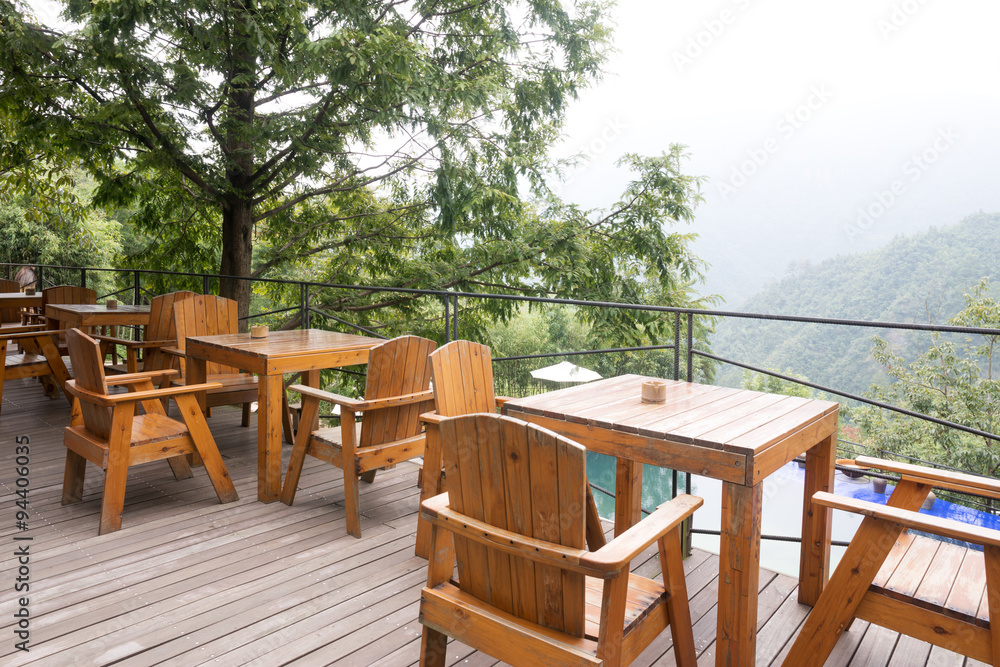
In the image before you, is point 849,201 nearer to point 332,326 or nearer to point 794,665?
point 332,326

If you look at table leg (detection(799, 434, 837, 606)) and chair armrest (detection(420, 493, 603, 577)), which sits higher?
chair armrest (detection(420, 493, 603, 577))

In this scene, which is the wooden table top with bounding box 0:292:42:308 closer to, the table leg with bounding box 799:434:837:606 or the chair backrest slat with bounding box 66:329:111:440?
the chair backrest slat with bounding box 66:329:111:440

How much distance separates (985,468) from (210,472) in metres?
19.7

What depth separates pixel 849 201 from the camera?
153ft

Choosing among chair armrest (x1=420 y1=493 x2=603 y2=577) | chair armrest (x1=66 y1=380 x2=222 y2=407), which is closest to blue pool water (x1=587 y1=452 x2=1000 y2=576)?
chair armrest (x1=66 y1=380 x2=222 y2=407)

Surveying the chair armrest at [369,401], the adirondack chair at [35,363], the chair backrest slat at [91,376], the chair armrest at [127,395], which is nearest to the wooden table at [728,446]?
the chair armrest at [369,401]

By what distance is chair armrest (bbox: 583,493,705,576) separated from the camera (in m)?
1.21

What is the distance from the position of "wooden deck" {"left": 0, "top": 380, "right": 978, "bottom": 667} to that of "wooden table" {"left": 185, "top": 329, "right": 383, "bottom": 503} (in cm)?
18

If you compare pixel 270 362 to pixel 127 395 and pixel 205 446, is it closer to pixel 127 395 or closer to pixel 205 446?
pixel 205 446

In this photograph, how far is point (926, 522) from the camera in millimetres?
1388

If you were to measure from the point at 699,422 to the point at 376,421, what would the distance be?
1.54m

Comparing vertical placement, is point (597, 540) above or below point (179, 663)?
above

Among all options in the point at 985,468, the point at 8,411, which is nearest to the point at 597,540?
the point at 8,411

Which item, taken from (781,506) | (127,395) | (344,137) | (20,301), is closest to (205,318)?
(127,395)
